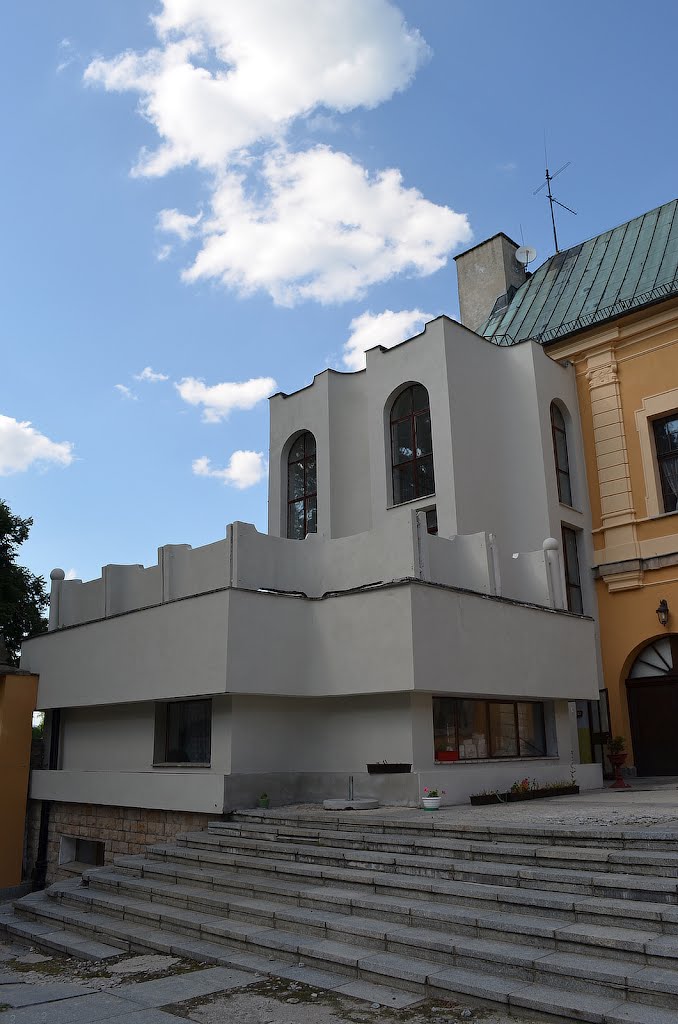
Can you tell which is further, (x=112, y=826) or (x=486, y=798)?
(x=112, y=826)

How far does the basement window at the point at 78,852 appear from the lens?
1550cm

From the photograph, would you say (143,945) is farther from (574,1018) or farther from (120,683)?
(120,683)

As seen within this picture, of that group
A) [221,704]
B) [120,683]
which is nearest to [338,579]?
[221,704]

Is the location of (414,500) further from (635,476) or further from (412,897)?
(412,897)

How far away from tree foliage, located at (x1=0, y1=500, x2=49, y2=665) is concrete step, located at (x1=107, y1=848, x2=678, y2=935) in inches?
569

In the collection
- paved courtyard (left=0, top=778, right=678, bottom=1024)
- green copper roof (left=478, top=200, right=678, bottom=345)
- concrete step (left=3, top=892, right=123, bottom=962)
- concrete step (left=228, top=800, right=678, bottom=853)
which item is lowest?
concrete step (left=3, top=892, right=123, bottom=962)

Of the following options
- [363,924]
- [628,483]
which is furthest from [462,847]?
[628,483]

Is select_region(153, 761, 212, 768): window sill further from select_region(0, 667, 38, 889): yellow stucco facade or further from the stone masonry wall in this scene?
select_region(0, 667, 38, 889): yellow stucco facade

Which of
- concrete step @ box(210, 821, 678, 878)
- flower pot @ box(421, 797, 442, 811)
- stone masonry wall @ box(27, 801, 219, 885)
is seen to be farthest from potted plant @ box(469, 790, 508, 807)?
stone masonry wall @ box(27, 801, 219, 885)

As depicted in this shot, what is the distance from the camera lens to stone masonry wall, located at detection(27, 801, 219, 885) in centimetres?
1256

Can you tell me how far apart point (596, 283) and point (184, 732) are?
48.4 ft

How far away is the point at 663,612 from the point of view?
16531 mm

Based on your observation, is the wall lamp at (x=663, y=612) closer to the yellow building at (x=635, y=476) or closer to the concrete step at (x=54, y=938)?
the yellow building at (x=635, y=476)

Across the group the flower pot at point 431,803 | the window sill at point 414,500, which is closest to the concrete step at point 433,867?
the flower pot at point 431,803
